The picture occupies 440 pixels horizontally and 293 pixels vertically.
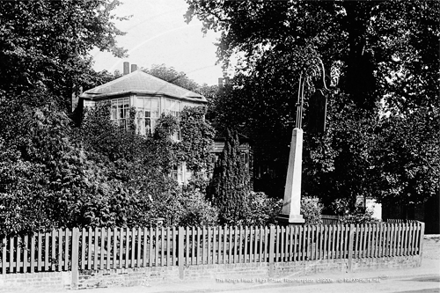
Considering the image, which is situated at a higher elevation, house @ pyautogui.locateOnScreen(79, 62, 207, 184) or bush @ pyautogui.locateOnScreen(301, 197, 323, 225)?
house @ pyautogui.locateOnScreen(79, 62, 207, 184)

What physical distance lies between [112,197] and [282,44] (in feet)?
39.3

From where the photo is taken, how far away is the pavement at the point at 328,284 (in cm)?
1215

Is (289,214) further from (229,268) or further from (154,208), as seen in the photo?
(154,208)

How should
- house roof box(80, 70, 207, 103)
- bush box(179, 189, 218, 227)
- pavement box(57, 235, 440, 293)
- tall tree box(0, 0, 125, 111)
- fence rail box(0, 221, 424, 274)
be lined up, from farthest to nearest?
house roof box(80, 70, 207, 103) < tall tree box(0, 0, 125, 111) < bush box(179, 189, 218, 227) < pavement box(57, 235, 440, 293) < fence rail box(0, 221, 424, 274)

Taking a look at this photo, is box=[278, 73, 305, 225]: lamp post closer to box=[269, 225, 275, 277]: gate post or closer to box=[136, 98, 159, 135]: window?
box=[269, 225, 275, 277]: gate post

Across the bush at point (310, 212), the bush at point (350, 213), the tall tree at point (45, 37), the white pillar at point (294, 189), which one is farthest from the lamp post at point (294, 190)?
the tall tree at point (45, 37)

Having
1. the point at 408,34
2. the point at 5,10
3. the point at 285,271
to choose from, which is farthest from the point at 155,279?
the point at 408,34

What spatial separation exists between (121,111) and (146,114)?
5.10ft

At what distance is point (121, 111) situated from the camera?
3406 centimetres

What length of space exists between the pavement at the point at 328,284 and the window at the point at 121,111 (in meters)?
21.4

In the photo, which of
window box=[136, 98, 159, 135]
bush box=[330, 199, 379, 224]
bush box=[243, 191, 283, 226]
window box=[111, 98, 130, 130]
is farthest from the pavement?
window box=[111, 98, 130, 130]

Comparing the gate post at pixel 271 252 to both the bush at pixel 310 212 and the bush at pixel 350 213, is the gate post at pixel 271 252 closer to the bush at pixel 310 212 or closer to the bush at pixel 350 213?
the bush at pixel 310 212

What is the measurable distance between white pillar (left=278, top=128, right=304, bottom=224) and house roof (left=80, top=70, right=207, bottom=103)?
20109mm

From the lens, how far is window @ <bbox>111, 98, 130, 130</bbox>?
1325 inches
